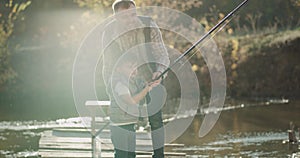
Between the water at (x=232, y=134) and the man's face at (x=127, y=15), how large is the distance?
361cm

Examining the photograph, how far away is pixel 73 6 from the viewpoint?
17406mm

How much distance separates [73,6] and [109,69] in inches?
525

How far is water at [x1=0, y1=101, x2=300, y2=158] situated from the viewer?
8.00 metres

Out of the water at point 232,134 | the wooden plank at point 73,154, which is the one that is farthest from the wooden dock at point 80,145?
the water at point 232,134

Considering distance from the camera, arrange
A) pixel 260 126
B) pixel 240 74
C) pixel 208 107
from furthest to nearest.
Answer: pixel 240 74
pixel 208 107
pixel 260 126

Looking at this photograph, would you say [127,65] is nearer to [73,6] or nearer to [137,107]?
[137,107]

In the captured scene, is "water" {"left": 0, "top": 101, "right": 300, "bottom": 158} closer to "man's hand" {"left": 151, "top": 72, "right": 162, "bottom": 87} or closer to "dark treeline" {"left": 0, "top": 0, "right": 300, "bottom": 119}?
"dark treeline" {"left": 0, "top": 0, "right": 300, "bottom": 119}

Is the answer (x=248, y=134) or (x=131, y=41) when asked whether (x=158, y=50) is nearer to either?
(x=131, y=41)

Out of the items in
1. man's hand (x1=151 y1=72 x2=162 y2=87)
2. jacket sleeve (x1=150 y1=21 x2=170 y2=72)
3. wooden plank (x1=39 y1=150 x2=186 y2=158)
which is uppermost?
jacket sleeve (x1=150 y1=21 x2=170 y2=72)

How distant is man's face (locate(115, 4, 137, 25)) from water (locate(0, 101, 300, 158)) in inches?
142

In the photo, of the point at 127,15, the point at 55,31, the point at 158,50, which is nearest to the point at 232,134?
the point at 158,50

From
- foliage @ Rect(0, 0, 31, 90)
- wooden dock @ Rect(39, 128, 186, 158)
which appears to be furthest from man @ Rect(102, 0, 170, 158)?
foliage @ Rect(0, 0, 31, 90)

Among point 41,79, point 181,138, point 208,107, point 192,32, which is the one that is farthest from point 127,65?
point 41,79

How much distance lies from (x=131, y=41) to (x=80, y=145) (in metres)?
3.09
